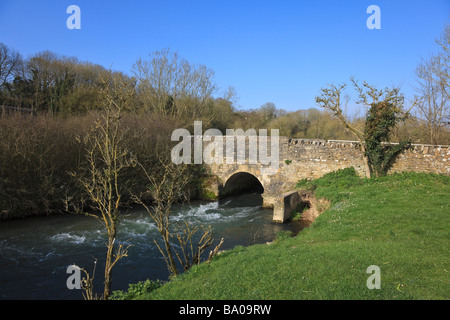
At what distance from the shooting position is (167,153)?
21.0m

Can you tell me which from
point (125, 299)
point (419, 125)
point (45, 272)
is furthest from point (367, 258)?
point (419, 125)

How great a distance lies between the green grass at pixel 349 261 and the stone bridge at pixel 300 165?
3.47 meters

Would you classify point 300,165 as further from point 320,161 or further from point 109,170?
point 109,170

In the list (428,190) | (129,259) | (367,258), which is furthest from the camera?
(428,190)

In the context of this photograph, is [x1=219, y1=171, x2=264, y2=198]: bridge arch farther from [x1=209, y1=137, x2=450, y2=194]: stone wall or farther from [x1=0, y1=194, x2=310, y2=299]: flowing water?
[x1=0, y1=194, x2=310, y2=299]: flowing water

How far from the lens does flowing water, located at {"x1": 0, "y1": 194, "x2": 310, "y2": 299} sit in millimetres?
8703

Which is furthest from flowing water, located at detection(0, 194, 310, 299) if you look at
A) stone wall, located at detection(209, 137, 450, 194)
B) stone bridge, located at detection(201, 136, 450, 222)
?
stone wall, located at detection(209, 137, 450, 194)

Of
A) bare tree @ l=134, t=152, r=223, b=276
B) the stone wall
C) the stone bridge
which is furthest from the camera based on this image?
Result: the stone bridge

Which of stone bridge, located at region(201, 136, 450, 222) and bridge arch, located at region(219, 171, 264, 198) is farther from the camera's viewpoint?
bridge arch, located at region(219, 171, 264, 198)
